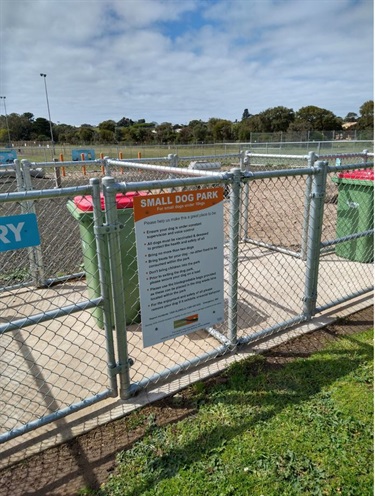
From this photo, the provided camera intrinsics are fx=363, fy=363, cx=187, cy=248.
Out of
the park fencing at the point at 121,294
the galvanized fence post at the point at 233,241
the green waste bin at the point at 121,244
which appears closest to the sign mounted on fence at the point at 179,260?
the park fencing at the point at 121,294

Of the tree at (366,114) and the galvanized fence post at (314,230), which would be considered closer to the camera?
the galvanized fence post at (314,230)

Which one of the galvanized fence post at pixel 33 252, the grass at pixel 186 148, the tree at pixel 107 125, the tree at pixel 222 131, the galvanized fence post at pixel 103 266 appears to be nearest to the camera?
the galvanized fence post at pixel 103 266

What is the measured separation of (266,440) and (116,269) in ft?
4.81

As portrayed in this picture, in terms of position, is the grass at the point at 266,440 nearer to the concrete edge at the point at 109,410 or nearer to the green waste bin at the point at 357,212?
the concrete edge at the point at 109,410

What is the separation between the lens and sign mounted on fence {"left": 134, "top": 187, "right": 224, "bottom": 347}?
92.0 inches

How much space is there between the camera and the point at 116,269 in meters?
2.41

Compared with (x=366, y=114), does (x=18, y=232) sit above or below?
below

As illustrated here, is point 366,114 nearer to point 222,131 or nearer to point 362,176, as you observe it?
point 222,131

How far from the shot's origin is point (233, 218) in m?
2.91

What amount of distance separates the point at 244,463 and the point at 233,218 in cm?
169

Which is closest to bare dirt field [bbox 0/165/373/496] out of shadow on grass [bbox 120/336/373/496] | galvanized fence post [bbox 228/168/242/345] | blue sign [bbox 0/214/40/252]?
shadow on grass [bbox 120/336/373/496]

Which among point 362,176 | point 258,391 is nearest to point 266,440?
point 258,391

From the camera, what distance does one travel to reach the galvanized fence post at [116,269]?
2.28m

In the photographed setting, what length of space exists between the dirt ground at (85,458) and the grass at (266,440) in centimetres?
7
